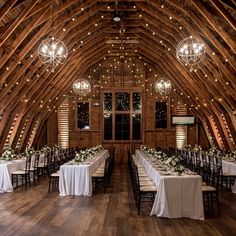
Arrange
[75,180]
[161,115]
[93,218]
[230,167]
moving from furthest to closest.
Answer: [161,115] → [230,167] → [75,180] → [93,218]

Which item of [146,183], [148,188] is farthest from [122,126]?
[148,188]

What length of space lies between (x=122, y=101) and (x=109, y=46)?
351 cm

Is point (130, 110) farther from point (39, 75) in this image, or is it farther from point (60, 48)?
point (60, 48)

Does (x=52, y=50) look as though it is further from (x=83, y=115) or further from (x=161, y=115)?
(x=161, y=115)

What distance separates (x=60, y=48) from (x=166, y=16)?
13.7 ft

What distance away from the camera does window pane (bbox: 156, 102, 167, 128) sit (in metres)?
18.5

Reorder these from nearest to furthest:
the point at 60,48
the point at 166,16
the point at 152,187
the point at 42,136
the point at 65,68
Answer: the point at 152,187 → the point at 60,48 → the point at 166,16 → the point at 65,68 → the point at 42,136

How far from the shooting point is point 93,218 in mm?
6527

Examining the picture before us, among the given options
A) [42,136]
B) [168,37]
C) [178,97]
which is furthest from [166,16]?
[42,136]

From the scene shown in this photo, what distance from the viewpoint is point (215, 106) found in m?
14.8

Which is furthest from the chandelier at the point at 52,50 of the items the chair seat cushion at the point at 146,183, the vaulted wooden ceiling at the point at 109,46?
the chair seat cushion at the point at 146,183

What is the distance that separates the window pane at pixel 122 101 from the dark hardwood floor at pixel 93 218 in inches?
398

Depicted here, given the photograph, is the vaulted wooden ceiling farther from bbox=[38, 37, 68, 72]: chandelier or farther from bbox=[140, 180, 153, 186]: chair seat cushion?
bbox=[140, 180, 153, 186]: chair seat cushion

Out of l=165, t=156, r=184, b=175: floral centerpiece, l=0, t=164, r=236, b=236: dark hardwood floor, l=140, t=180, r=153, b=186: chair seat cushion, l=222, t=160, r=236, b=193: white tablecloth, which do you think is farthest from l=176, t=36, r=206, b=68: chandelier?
l=0, t=164, r=236, b=236: dark hardwood floor
